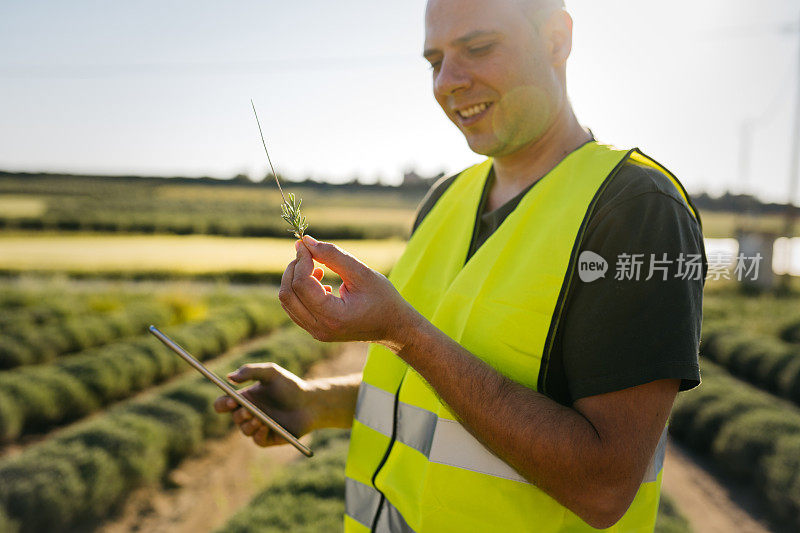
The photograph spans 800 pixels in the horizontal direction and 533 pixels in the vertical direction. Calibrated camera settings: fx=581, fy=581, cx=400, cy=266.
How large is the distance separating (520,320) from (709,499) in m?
4.89

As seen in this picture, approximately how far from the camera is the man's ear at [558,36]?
4.58ft

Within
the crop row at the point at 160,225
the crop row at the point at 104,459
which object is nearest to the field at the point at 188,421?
the crop row at the point at 104,459

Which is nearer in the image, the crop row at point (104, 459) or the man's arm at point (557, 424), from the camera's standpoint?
the man's arm at point (557, 424)

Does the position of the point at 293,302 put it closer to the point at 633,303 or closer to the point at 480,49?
the point at 633,303

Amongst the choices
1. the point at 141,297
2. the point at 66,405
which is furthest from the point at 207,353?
the point at 141,297

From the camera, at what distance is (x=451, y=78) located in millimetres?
1411

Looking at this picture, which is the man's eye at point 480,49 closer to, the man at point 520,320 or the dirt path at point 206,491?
the man at point 520,320

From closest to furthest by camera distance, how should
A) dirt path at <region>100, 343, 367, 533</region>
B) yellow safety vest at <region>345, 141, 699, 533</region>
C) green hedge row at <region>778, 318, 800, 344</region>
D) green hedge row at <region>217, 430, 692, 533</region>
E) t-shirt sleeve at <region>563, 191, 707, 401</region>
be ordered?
t-shirt sleeve at <region>563, 191, 707, 401</region> < yellow safety vest at <region>345, 141, 699, 533</region> < green hedge row at <region>217, 430, 692, 533</region> < dirt path at <region>100, 343, 367, 533</region> < green hedge row at <region>778, 318, 800, 344</region>

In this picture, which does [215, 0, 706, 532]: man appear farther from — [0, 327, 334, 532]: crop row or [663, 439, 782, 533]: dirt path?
[663, 439, 782, 533]: dirt path

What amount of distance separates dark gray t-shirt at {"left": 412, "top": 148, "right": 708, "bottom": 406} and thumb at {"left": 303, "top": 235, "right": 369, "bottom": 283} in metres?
0.42

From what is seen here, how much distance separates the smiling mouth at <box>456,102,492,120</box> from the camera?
4.65ft

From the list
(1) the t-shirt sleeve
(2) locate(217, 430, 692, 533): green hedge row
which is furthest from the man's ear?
(2) locate(217, 430, 692, 533): green hedge row

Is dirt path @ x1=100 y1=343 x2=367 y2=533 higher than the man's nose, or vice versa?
the man's nose

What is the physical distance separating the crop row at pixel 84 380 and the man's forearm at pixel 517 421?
18.7ft
